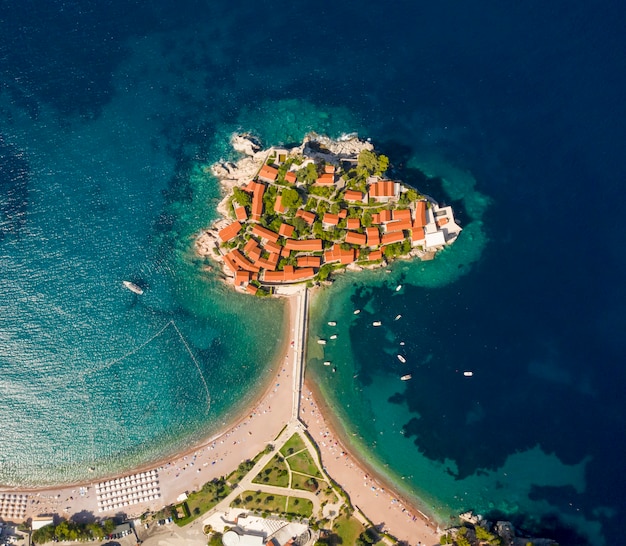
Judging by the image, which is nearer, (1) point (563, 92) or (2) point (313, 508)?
(2) point (313, 508)

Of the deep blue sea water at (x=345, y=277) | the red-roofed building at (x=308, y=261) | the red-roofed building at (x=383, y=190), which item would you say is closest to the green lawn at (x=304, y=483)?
the deep blue sea water at (x=345, y=277)

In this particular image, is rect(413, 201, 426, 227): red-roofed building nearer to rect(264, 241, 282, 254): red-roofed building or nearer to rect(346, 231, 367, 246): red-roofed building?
rect(346, 231, 367, 246): red-roofed building

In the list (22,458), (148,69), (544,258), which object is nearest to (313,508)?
(22,458)

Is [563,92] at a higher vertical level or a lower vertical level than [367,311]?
higher

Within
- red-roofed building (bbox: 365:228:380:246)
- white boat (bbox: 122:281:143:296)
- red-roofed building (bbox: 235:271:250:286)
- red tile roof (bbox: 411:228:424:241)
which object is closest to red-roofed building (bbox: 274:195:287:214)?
red-roofed building (bbox: 235:271:250:286)

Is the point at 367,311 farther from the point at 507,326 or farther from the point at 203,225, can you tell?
the point at 203,225

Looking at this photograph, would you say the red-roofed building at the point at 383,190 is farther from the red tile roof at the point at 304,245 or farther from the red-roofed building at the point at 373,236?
the red tile roof at the point at 304,245
